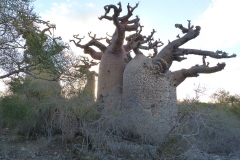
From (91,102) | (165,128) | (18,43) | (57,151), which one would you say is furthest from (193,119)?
(18,43)

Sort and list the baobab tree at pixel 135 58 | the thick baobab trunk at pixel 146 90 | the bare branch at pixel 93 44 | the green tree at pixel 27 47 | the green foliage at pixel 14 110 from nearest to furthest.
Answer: the green tree at pixel 27 47 → the green foliage at pixel 14 110 → the thick baobab trunk at pixel 146 90 → the baobab tree at pixel 135 58 → the bare branch at pixel 93 44

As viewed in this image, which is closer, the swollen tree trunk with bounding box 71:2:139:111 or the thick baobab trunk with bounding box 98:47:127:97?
the swollen tree trunk with bounding box 71:2:139:111

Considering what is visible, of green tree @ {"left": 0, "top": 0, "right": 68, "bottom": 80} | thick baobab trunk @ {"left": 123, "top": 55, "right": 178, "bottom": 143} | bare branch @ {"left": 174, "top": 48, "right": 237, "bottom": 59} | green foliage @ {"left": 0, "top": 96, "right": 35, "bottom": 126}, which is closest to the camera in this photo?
green tree @ {"left": 0, "top": 0, "right": 68, "bottom": 80}

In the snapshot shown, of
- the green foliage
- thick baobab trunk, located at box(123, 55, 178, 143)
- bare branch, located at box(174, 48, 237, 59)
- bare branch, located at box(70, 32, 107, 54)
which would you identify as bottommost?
the green foliage

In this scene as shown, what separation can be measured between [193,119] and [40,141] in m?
3.52

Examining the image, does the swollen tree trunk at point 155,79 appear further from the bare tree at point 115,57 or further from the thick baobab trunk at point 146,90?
the bare tree at point 115,57

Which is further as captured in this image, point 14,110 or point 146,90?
point 146,90

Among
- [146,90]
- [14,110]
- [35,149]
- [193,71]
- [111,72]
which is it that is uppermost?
[193,71]

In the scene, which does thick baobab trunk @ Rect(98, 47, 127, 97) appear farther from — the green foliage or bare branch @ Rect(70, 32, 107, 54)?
the green foliage

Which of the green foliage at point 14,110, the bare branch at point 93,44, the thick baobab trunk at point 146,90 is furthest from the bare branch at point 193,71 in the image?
the green foliage at point 14,110

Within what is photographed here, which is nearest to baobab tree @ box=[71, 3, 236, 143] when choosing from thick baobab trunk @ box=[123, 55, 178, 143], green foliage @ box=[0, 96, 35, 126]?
thick baobab trunk @ box=[123, 55, 178, 143]

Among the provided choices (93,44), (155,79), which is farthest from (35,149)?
(93,44)

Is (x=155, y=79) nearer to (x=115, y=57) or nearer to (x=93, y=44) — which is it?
(x=115, y=57)

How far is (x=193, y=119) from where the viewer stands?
587 centimetres
